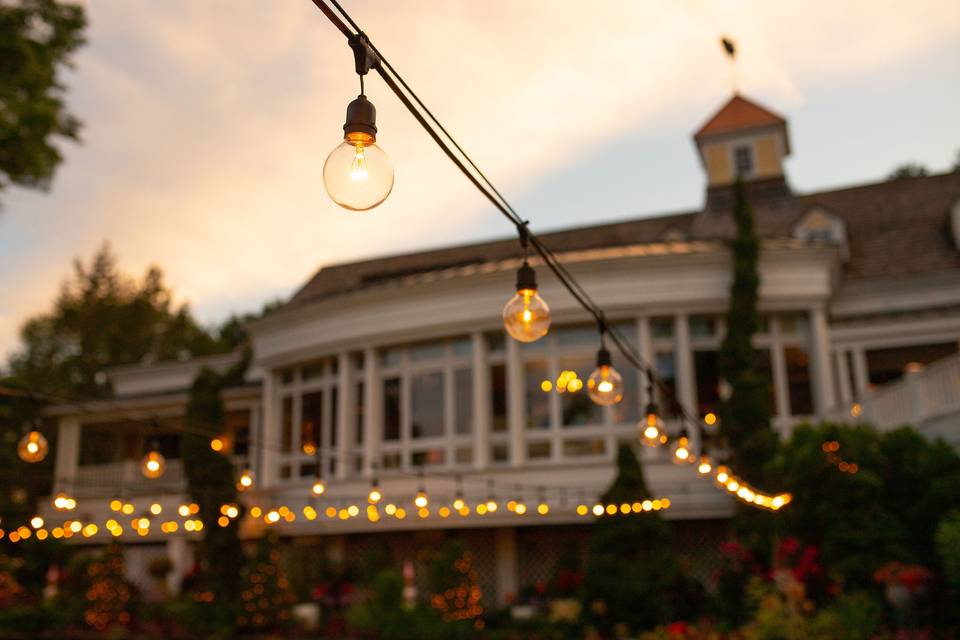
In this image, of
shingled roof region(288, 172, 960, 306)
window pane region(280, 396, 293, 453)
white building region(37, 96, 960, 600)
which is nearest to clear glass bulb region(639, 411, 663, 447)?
white building region(37, 96, 960, 600)

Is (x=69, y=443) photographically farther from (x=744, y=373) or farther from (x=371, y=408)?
(x=744, y=373)

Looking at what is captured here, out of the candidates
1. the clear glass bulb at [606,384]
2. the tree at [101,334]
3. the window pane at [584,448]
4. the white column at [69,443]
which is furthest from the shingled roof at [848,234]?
the tree at [101,334]

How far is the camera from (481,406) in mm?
18844

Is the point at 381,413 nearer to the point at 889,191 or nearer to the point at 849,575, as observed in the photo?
the point at 849,575

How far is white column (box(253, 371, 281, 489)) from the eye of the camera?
21625mm

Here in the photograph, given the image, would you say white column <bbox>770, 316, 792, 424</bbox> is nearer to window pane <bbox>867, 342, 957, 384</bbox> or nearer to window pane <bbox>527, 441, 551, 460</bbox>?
window pane <bbox>867, 342, 957, 384</bbox>

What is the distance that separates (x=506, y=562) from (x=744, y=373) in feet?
20.9

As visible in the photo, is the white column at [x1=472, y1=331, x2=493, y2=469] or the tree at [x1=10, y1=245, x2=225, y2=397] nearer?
the white column at [x1=472, y1=331, x2=493, y2=469]

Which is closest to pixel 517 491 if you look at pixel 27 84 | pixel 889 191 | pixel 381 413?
pixel 381 413

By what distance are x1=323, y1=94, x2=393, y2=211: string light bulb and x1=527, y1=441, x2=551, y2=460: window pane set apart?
52.1 feet

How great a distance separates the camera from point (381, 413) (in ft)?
66.3

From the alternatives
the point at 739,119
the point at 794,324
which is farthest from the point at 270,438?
the point at 739,119

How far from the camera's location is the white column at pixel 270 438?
21625 millimetres

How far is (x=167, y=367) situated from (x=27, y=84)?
48.2ft
